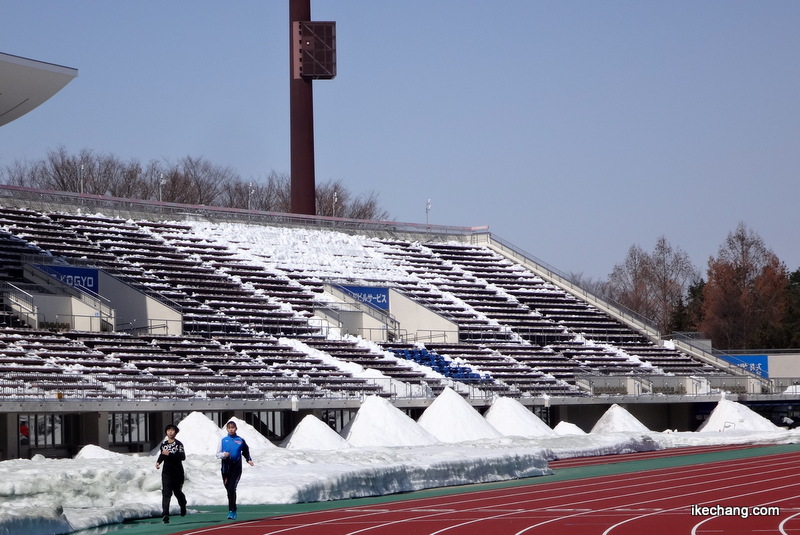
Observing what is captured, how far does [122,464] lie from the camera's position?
79.0 ft

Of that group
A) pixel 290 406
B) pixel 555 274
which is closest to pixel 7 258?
pixel 290 406

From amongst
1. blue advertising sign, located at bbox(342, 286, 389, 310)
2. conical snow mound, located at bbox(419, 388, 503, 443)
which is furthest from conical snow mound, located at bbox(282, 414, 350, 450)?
blue advertising sign, located at bbox(342, 286, 389, 310)

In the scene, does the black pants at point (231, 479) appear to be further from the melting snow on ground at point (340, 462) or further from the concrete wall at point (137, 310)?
the concrete wall at point (137, 310)

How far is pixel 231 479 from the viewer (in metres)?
19.3

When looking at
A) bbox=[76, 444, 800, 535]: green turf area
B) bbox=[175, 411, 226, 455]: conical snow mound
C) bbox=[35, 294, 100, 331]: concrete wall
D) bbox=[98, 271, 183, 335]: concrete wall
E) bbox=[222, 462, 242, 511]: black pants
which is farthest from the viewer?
bbox=[98, 271, 183, 335]: concrete wall

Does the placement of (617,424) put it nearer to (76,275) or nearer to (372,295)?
(372,295)

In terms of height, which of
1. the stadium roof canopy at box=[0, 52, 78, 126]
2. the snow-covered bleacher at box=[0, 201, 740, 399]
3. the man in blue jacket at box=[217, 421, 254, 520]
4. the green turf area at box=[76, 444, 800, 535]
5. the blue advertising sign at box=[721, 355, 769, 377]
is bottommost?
the green turf area at box=[76, 444, 800, 535]

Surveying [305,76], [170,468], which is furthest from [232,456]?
[305,76]

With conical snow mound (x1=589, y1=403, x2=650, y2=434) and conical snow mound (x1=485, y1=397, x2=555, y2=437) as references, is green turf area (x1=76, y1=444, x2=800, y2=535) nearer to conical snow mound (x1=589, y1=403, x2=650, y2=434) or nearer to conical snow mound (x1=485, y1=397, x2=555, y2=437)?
conical snow mound (x1=485, y1=397, x2=555, y2=437)

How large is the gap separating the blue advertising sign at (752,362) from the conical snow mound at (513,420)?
19.9m

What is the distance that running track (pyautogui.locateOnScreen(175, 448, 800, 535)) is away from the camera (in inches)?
648

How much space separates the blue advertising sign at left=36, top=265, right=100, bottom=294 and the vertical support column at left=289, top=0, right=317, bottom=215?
843 inches

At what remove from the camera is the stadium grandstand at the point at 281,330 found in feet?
125

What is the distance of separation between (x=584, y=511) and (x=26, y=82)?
72.7ft
